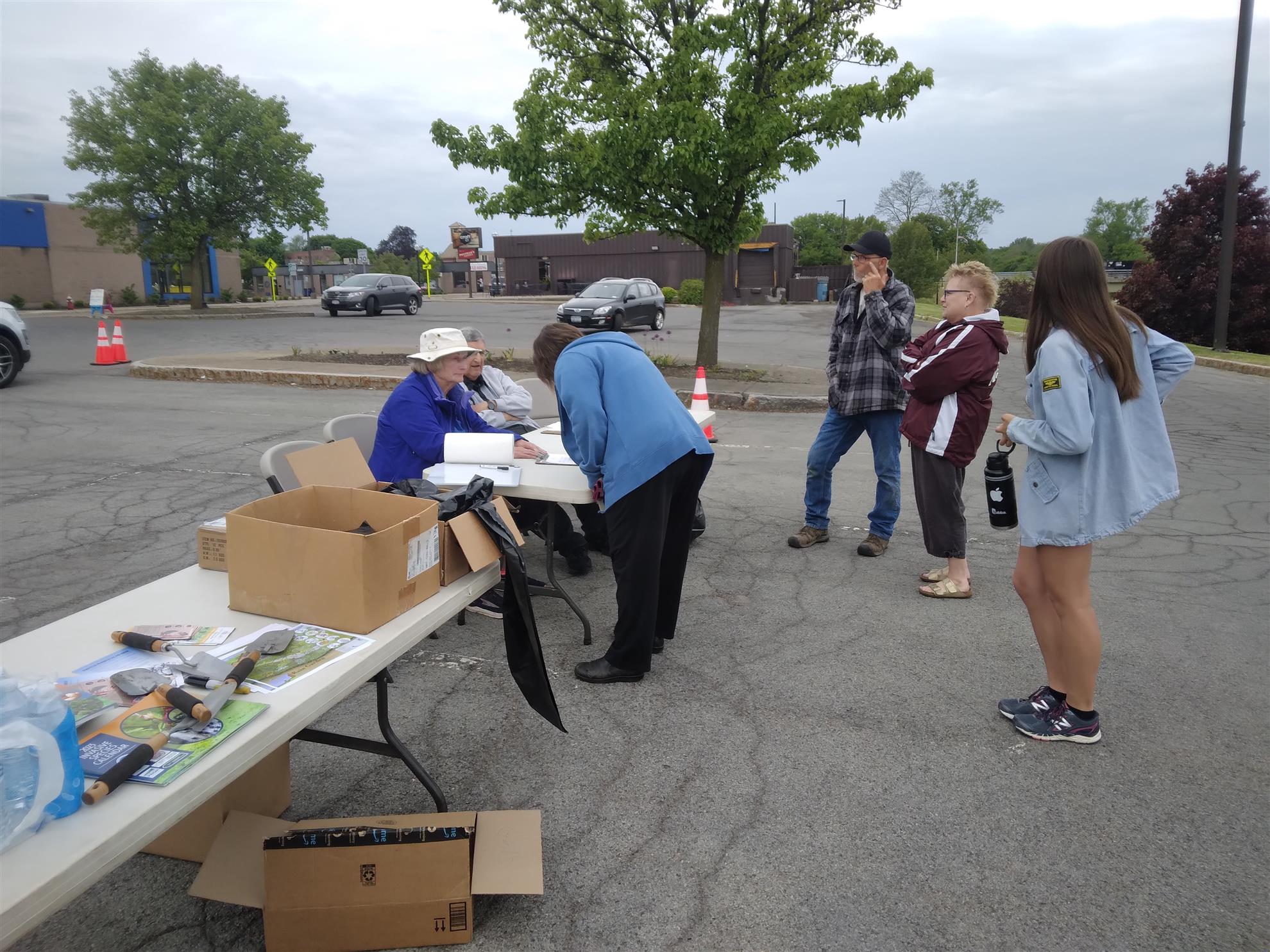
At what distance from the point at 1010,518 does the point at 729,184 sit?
9873 mm

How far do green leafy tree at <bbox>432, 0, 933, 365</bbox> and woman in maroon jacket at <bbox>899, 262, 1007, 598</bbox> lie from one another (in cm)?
771

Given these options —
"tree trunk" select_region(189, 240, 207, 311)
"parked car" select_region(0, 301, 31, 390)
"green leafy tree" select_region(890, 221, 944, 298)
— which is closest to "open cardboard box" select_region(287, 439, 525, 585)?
"parked car" select_region(0, 301, 31, 390)

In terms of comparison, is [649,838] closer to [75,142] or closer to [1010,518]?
[1010,518]

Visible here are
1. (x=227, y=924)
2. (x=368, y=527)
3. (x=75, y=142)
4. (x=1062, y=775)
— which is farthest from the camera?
(x=75, y=142)

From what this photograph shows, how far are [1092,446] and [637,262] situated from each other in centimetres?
5110

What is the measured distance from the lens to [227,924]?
2400 mm

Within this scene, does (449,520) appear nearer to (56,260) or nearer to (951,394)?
(951,394)

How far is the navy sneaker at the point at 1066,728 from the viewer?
3.33 m

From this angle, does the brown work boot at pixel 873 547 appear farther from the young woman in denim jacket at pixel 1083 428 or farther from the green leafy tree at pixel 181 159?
the green leafy tree at pixel 181 159

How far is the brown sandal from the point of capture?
4.82 meters

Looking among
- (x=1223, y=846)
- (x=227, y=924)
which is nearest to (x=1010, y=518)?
(x=1223, y=846)

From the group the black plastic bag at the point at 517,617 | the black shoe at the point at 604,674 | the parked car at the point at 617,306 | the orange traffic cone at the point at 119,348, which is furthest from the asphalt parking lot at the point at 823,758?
the parked car at the point at 617,306

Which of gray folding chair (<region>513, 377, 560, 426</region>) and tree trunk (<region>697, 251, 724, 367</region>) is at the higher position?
tree trunk (<region>697, 251, 724, 367</region>)

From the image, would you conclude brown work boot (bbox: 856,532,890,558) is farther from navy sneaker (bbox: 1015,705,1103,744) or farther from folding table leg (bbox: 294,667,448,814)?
folding table leg (bbox: 294,667,448,814)
